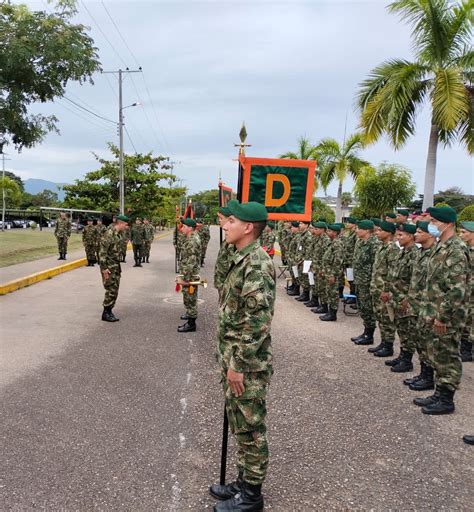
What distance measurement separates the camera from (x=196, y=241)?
279 inches

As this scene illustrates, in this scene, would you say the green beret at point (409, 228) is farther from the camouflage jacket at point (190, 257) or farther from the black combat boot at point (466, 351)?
the camouflage jacket at point (190, 257)

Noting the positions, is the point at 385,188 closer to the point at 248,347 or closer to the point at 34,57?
the point at 34,57

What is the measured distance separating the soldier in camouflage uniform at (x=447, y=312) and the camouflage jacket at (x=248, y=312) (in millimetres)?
2453

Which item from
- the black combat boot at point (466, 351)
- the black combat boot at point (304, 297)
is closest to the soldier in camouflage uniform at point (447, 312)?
the black combat boot at point (466, 351)

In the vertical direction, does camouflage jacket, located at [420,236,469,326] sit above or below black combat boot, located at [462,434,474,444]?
above

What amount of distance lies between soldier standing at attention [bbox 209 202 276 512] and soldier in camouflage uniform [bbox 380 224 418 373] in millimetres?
3305

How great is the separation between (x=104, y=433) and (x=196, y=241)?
388 cm

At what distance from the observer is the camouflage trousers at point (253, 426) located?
107 inches

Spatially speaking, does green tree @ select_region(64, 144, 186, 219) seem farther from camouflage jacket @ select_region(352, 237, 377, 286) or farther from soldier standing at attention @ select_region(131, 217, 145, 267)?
camouflage jacket @ select_region(352, 237, 377, 286)

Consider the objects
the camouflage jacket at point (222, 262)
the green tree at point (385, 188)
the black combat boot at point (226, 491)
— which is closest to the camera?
the black combat boot at point (226, 491)

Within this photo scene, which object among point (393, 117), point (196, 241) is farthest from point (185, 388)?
point (393, 117)

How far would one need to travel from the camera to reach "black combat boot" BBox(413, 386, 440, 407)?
4.42 metres

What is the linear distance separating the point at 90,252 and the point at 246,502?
13209mm

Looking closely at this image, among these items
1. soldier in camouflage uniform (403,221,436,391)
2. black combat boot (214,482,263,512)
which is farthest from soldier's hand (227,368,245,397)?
soldier in camouflage uniform (403,221,436,391)
